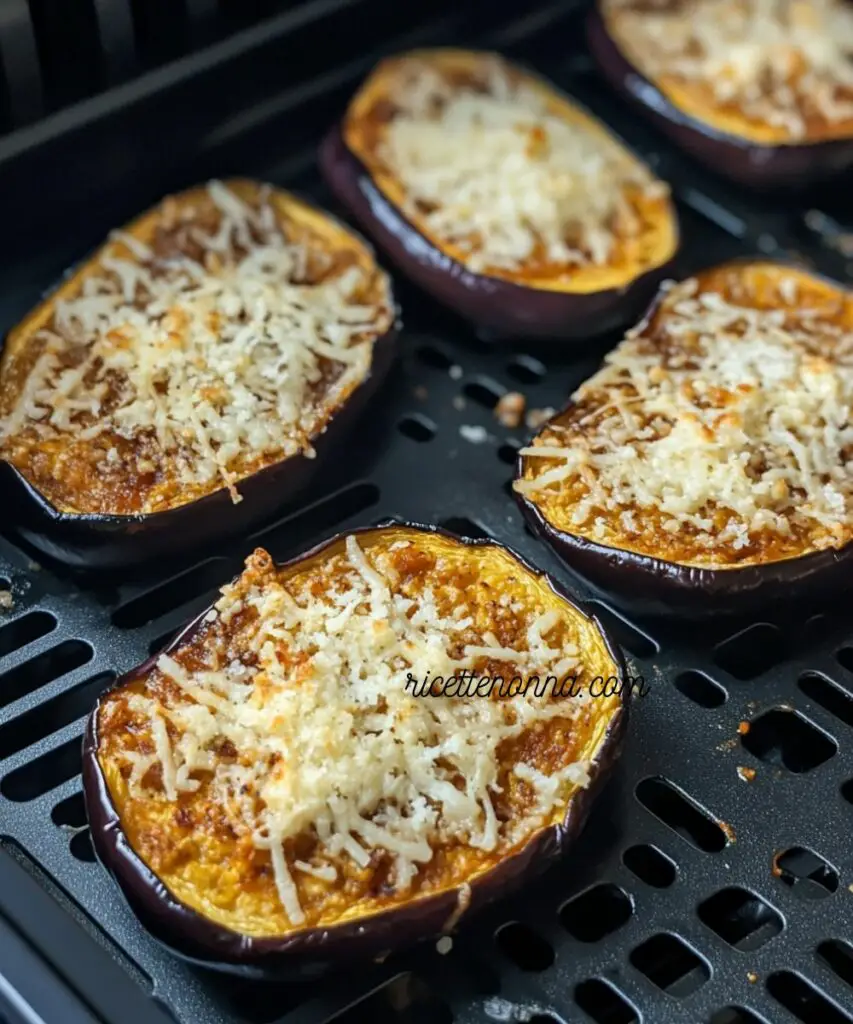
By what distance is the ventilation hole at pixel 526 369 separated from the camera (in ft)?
7.36

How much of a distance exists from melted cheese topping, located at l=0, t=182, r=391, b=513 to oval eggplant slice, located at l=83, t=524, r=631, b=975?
243mm

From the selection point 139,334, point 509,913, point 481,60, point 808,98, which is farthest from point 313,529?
point 808,98

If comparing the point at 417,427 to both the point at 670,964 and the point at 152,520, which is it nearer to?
the point at 152,520

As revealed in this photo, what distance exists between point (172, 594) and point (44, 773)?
1.01 ft

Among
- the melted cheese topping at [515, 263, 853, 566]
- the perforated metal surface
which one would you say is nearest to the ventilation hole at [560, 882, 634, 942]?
the perforated metal surface

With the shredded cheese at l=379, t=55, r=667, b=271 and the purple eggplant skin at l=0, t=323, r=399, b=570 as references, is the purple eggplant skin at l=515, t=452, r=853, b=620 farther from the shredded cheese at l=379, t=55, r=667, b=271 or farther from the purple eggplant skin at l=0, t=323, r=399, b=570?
the shredded cheese at l=379, t=55, r=667, b=271

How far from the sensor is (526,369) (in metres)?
2.26

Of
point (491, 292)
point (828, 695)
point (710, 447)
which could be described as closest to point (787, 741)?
point (828, 695)

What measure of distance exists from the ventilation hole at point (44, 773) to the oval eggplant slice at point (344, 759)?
0.43ft

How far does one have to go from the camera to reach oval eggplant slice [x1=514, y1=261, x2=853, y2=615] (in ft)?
6.10

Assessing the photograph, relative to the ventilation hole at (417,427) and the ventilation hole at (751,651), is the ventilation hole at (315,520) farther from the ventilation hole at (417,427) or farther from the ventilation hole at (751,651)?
the ventilation hole at (751,651)

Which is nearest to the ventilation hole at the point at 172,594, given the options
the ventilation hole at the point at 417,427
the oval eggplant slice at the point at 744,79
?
the ventilation hole at the point at 417,427

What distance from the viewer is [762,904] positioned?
1.65m

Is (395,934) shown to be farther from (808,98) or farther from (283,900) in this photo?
(808,98)
